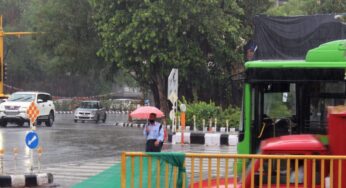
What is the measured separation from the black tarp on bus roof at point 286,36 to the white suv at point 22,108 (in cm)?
1311

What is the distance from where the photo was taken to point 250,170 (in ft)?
22.7

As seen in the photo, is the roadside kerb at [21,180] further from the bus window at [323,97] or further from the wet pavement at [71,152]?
the bus window at [323,97]

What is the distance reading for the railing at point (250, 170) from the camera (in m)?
6.72

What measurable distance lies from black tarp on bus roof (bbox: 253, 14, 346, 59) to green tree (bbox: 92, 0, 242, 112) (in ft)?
24.7

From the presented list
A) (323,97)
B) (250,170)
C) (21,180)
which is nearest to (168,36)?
(21,180)

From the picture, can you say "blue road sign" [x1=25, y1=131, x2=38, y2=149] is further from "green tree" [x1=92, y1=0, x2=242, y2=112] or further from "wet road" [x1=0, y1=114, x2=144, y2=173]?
"green tree" [x1=92, y1=0, x2=242, y2=112]

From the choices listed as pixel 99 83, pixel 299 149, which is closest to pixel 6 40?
pixel 99 83

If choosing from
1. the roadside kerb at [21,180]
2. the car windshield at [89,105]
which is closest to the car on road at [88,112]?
the car windshield at [89,105]

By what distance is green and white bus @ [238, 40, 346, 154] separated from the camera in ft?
36.0

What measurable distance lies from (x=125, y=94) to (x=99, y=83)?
40.0ft

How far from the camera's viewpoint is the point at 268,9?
143 feet

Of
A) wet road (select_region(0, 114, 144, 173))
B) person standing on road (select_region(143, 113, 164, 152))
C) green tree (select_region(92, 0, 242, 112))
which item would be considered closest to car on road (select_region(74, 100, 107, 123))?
green tree (select_region(92, 0, 242, 112))

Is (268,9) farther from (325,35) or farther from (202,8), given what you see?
(325,35)

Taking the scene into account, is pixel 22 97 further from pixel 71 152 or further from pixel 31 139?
pixel 31 139
